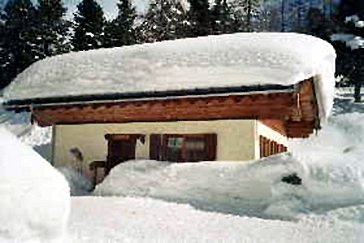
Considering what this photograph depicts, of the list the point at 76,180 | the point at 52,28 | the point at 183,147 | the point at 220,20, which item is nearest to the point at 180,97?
the point at 183,147

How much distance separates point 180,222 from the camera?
33.8 ft

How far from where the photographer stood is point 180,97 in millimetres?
14016

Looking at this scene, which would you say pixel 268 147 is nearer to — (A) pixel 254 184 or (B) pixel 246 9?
(A) pixel 254 184

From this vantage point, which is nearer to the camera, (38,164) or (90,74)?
(38,164)

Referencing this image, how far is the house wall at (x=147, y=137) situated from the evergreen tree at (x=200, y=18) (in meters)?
23.4

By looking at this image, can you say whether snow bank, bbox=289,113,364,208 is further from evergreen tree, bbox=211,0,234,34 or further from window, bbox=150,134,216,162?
evergreen tree, bbox=211,0,234,34

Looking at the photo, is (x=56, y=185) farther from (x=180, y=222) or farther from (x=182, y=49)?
(x=182, y=49)

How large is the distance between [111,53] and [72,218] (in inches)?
301

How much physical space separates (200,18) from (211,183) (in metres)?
27.9

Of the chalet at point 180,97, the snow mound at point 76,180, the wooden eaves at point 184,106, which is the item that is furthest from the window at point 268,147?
the snow mound at point 76,180

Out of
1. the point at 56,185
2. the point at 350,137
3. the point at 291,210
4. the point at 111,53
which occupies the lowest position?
the point at 350,137

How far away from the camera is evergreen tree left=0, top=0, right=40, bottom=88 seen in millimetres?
39781

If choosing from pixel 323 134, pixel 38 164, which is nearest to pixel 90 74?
pixel 38 164

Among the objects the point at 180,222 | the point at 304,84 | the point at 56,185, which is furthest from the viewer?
the point at 304,84
